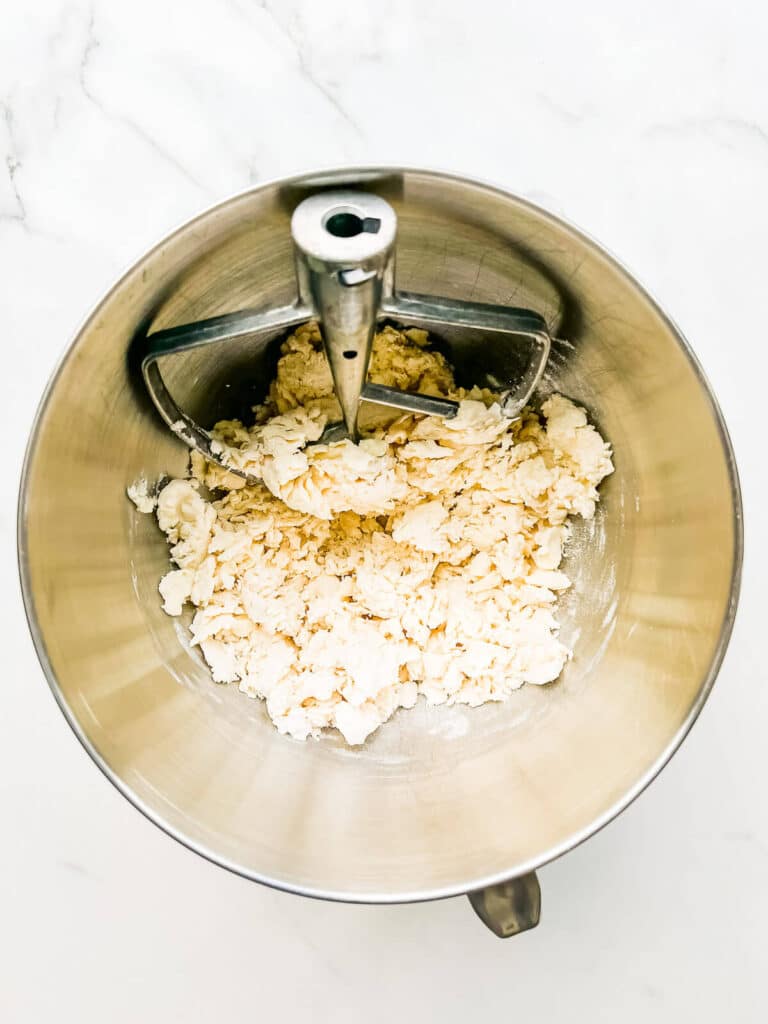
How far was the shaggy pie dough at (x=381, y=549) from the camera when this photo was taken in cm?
70

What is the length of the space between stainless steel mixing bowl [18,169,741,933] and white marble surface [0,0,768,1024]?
0.18 meters

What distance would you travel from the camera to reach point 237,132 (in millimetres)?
747

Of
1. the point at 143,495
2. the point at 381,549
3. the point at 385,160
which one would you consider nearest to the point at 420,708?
the point at 381,549

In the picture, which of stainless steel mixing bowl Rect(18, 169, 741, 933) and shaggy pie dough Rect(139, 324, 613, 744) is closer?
stainless steel mixing bowl Rect(18, 169, 741, 933)

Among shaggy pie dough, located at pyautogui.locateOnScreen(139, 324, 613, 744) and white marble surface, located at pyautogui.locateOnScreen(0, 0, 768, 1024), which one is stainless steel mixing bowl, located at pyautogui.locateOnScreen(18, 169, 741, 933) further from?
white marble surface, located at pyautogui.locateOnScreen(0, 0, 768, 1024)

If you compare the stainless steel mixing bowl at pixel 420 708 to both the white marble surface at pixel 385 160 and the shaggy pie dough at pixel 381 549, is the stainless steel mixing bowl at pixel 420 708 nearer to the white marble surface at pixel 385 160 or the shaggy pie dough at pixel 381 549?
the shaggy pie dough at pixel 381 549

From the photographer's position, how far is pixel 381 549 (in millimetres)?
735

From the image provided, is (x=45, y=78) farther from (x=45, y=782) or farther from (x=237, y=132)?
(x=45, y=782)

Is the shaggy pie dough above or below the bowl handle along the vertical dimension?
above

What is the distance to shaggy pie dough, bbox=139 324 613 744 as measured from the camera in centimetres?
70

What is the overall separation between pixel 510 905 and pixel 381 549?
0.31 metres

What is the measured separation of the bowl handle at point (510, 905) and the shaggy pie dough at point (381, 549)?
15 centimetres

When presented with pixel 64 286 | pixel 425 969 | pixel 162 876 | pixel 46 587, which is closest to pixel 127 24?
pixel 64 286

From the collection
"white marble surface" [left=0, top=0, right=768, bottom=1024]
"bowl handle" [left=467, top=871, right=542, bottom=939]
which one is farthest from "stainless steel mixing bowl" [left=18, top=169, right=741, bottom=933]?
"white marble surface" [left=0, top=0, right=768, bottom=1024]
